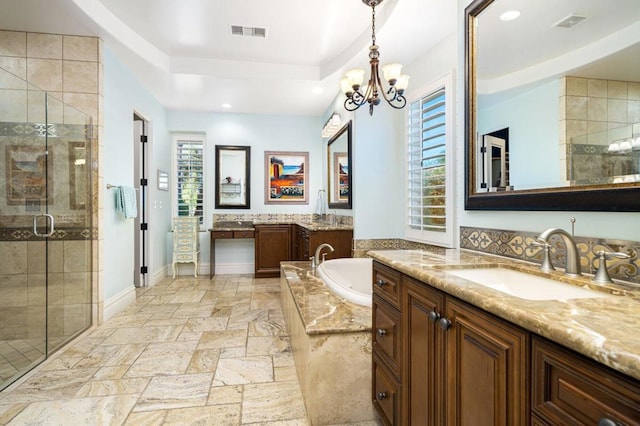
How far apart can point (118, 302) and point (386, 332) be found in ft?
10.8

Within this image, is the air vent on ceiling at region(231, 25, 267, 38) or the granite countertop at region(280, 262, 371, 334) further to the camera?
the air vent on ceiling at region(231, 25, 267, 38)

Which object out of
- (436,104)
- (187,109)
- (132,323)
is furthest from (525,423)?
(187,109)

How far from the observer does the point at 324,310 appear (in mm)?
2148

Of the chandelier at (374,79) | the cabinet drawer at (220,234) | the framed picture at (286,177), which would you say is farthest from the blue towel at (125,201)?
the chandelier at (374,79)

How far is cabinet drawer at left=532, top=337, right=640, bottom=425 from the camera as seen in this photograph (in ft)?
1.81

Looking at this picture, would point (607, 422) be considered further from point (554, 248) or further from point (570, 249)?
point (554, 248)

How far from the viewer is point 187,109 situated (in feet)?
18.1

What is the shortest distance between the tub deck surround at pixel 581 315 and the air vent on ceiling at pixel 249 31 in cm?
313

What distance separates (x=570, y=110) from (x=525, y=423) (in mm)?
1135

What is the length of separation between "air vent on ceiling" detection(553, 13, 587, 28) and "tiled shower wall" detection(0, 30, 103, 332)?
352cm

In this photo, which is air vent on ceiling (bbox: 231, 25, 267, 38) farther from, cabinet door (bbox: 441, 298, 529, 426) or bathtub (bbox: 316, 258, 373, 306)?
cabinet door (bbox: 441, 298, 529, 426)

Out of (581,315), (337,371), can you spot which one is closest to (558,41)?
(581,315)

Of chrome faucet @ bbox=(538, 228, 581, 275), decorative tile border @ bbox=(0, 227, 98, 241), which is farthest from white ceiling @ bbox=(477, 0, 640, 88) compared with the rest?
decorative tile border @ bbox=(0, 227, 98, 241)

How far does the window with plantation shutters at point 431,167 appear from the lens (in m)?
2.81
